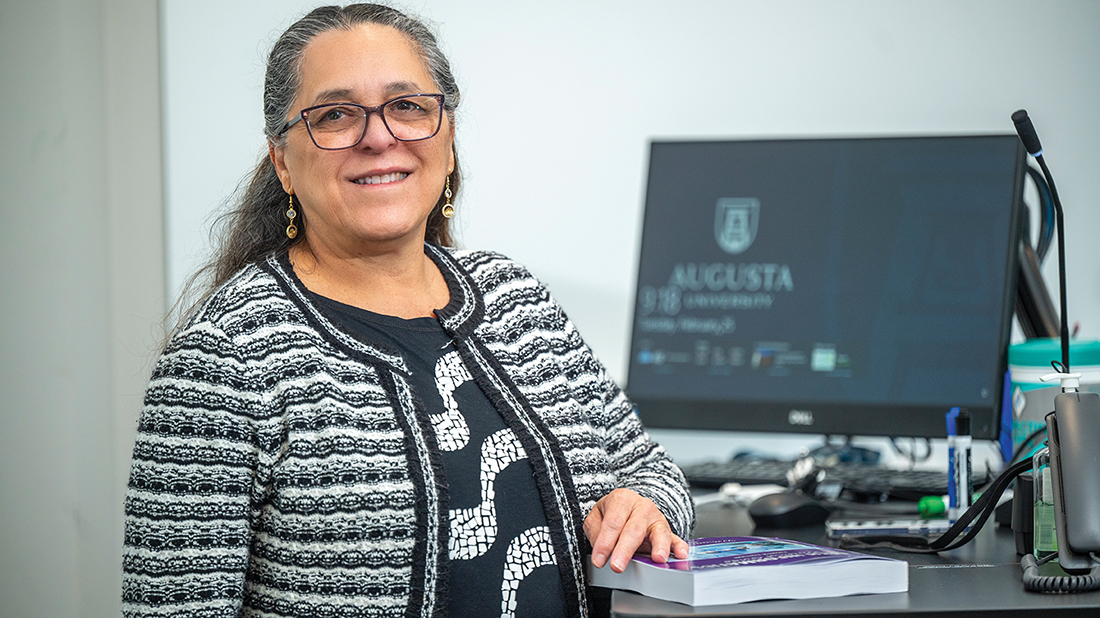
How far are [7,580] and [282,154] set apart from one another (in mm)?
1179

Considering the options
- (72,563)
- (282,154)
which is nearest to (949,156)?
(282,154)

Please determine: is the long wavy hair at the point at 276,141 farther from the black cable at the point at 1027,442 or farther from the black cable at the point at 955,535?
the black cable at the point at 1027,442

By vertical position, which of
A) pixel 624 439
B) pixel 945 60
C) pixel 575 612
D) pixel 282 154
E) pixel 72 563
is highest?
pixel 945 60

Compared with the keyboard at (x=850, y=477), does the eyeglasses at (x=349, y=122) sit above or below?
above

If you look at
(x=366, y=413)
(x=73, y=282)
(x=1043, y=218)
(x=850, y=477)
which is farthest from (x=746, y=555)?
(x=73, y=282)

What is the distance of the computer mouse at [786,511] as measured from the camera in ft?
Result: 4.49

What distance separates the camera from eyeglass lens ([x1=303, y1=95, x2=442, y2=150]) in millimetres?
1088

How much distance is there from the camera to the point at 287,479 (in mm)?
988

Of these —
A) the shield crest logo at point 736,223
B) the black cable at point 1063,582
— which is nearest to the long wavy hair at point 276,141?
the shield crest logo at point 736,223

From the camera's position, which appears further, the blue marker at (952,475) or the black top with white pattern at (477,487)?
the blue marker at (952,475)

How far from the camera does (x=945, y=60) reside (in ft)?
7.33

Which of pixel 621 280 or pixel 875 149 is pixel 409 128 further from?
pixel 621 280

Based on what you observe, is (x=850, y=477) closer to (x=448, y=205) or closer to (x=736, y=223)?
(x=736, y=223)

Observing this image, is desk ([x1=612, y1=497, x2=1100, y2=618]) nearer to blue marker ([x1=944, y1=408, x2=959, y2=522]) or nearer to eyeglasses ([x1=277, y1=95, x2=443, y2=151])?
blue marker ([x1=944, y1=408, x2=959, y2=522])
